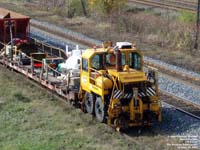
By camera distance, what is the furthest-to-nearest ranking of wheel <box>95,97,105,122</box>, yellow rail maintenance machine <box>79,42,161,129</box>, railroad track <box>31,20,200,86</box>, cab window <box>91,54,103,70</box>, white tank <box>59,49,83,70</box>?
railroad track <box>31,20,200,86</box>, white tank <box>59,49,83,70</box>, cab window <box>91,54,103,70</box>, wheel <box>95,97,105,122</box>, yellow rail maintenance machine <box>79,42,161,129</box>

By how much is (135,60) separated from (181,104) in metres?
2.91

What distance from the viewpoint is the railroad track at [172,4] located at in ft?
135

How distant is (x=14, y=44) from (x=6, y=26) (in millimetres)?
1907

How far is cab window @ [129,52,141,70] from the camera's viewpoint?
57.4 feet

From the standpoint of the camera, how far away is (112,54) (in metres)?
17.3

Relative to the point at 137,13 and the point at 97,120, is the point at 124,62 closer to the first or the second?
the point at 97,120

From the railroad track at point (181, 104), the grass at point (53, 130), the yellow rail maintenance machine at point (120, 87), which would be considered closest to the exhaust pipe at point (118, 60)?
the yellow rail maintenance machine at point (120, 87)

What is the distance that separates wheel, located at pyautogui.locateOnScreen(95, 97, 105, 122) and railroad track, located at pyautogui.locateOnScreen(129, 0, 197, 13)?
2378cm

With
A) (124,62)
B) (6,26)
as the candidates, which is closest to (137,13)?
(6,26)

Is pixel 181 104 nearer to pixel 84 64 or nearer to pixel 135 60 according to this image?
pixel 135 60

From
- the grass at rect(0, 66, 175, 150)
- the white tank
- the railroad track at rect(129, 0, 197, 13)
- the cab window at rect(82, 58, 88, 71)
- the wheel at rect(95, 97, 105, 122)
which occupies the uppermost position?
the railroad track at rect(129, 0, 197, 13)

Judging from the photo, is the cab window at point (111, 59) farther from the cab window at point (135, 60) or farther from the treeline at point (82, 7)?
the treeline at point (82, 7)

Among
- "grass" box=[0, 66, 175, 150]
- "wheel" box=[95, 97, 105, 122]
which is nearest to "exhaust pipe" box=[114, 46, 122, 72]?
"wheel" box=[95, 97, 105, 122]

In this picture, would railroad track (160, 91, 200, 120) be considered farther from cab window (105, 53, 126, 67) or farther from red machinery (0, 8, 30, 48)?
red machinery (0, 8, 30, 48)
